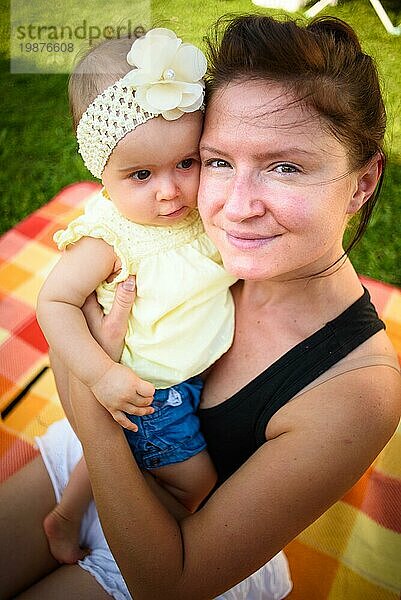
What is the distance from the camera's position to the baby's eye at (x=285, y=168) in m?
1.44

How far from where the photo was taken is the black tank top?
158 cm

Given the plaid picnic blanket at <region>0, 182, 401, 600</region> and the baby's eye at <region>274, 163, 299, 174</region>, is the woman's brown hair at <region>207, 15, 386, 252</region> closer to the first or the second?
the baby's eye at <region>274, 163, 299, 174</region>

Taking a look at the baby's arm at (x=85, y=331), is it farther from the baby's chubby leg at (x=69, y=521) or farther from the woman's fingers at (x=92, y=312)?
the baby's chubby leg at (x=69, y=521)

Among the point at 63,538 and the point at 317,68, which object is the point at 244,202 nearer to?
the point at 317,68

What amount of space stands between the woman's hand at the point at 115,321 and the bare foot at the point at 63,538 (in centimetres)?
55

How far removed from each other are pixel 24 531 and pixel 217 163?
1224mm

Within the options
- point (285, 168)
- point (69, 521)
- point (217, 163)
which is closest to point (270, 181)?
point (285, 168)

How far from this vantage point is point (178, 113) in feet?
5.08

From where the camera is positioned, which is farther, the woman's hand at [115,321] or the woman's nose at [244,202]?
the woman's hand at [115,321]

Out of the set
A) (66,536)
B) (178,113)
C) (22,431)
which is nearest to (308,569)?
(66,536)

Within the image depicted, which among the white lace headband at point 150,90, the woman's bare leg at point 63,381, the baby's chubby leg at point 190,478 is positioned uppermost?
the white lace headband at point 150,90

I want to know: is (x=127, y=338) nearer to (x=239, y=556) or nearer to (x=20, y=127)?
(x=239, y=556)

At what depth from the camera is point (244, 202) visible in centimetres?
144

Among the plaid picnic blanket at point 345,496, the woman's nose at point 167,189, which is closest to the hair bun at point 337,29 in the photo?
the woman's nose at point 167,189
